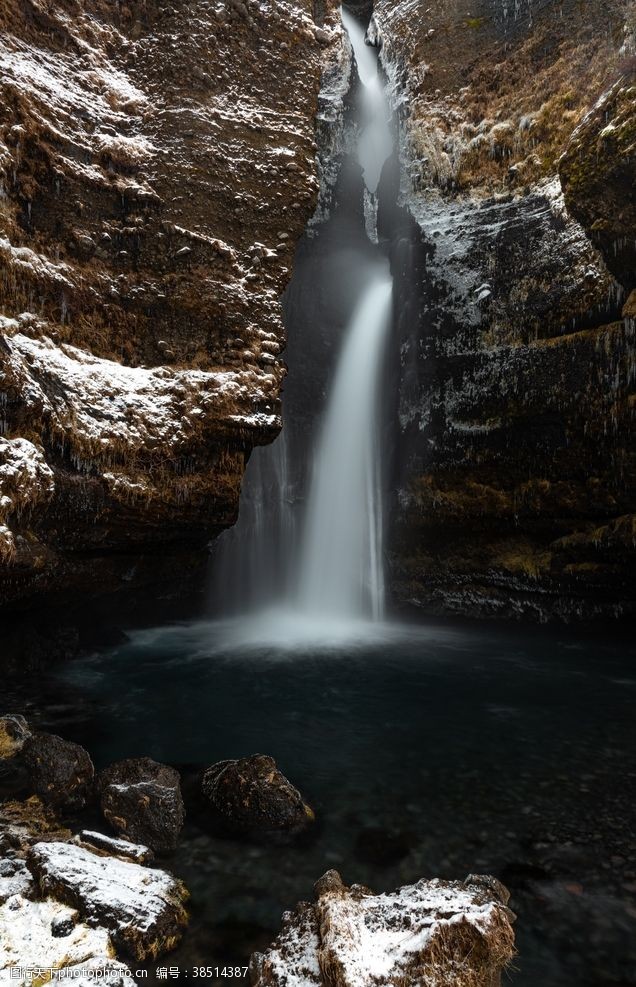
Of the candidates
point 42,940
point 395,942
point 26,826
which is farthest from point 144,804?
point 395,942

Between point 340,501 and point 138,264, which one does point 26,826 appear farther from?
point 340,501

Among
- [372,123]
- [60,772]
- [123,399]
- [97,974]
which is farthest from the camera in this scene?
[372,123]

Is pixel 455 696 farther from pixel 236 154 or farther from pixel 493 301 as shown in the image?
pixel 236 154

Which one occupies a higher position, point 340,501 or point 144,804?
point 340,501

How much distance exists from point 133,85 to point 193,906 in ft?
43.5

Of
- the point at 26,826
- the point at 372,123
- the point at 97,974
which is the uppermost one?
the point at 372,123

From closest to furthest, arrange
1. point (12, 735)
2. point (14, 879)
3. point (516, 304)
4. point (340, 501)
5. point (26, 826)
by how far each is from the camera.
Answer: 1. point (14, 879)
2. point (26, 826)
3. point (12, 735)
4. point (516, 304)
5. point (340, 501)

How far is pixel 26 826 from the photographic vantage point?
4.90m

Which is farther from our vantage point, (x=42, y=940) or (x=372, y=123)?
(x=372, y=123)

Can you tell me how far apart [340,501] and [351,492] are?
1.53 feet

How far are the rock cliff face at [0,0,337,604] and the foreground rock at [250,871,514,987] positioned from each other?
5.83 meters

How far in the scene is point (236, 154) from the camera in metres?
10.9

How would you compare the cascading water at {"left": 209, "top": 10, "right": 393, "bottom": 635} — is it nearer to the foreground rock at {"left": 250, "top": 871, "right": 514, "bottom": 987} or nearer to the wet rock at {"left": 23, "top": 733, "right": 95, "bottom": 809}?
the wet rock at {"left": 23, "top": 733, "right": 95, "bottom": 809}

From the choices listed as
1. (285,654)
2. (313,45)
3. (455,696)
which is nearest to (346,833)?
(455,696)
